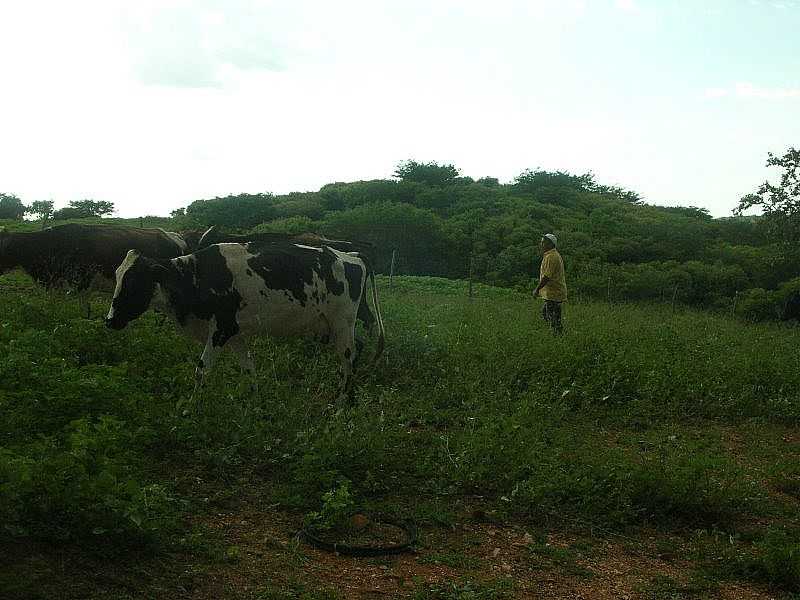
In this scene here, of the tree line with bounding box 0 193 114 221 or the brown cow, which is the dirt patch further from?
the tree line with bounding box 0 193 114 221

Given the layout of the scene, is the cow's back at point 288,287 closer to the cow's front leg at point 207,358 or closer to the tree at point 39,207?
the cow's front leg at point 207,358

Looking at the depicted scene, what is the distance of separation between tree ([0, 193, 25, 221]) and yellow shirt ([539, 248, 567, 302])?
3505 centimetres

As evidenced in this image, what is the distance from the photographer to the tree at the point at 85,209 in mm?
38938

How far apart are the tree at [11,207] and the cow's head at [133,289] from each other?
1430 inches

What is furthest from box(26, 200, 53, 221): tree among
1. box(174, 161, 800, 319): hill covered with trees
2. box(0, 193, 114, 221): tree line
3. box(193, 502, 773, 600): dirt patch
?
box(193, 502, 773, 600): dirt patch

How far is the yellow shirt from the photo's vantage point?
1331cm

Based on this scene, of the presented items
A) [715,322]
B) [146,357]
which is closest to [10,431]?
[146,357]

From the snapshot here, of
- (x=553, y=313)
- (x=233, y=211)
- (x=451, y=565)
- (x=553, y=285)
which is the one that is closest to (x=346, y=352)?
(x=451, y=565)

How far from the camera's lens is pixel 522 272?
3152 centimetres

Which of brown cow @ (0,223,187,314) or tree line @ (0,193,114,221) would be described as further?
tree line @ (0,193,114,221)

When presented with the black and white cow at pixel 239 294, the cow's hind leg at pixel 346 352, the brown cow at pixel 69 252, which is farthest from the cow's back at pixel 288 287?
the brown cow at pixel 69 252

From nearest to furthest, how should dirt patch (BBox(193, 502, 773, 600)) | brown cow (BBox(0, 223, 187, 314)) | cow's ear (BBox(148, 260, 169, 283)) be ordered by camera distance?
dirt patch (BBox(193, 502, 773, 600)) → cow's ear (BBox(148, 260, 169, 283)) → brown cow (BBox(0, 223, 187, 314))

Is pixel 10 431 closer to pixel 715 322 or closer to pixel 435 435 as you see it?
pixel 435 435

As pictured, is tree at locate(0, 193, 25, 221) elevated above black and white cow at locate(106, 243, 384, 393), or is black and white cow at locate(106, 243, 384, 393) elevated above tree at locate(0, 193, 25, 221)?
tree at locate(0, 193, 25, 221)
